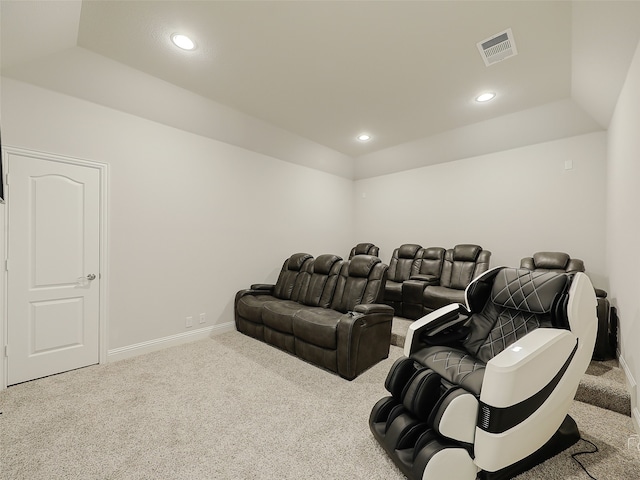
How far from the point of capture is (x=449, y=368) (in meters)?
1.75

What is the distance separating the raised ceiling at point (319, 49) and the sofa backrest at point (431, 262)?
2152 millimetres

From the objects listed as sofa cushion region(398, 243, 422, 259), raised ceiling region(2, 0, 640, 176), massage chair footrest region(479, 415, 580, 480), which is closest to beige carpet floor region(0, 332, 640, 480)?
massage chair footrest region(479, 415, 580, 480)

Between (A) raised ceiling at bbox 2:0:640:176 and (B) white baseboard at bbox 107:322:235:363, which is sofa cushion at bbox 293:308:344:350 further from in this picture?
(A) raised ceiling at bbox 2:0:640:176

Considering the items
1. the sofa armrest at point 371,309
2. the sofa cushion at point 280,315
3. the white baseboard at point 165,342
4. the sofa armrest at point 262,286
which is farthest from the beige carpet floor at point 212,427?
the sofa armrest at point 262,286

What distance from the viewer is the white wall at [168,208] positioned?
2.87 meters

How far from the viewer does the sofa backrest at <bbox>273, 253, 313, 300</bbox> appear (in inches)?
164

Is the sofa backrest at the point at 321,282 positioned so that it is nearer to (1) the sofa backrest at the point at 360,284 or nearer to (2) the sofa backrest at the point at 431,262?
(1) the sofa backrest at the point at 360,284

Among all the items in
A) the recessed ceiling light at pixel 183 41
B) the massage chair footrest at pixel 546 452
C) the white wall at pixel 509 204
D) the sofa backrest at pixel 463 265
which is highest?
the recessed ceiling light at pixel 183 41

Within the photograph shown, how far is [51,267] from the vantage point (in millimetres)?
2822

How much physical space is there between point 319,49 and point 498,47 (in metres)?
1.59

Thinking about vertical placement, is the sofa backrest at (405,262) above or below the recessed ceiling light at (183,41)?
below

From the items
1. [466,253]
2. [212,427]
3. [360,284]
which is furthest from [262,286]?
[466,253]

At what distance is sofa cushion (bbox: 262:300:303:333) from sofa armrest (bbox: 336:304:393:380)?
0.74 metres

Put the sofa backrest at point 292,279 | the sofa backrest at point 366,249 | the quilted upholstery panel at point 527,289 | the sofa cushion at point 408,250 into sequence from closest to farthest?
1. the quilted upholstery panel at point 527,289
2. the sofa backrest at point 292,279
3. the sofa cushion at point 408,250
4. the sofa backrest at point 366,249
